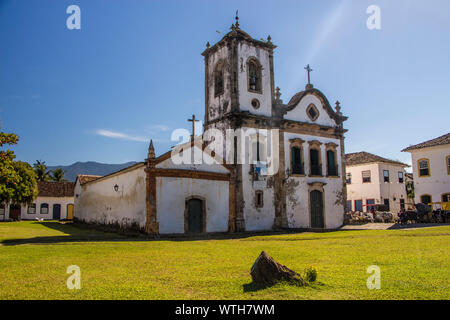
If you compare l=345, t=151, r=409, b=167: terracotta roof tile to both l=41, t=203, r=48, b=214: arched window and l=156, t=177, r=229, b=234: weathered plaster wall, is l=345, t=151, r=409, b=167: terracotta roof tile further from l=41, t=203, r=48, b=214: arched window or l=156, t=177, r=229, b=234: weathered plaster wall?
l=41, t=203, r=48, b=214: arched window

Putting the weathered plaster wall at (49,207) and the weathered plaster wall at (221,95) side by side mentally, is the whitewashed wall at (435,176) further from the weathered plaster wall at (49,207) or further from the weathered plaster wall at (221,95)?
the weathered plaster wall at (49,207)

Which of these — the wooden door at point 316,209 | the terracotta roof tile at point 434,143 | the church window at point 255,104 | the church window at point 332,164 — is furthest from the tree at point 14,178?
the terracotta roof tile at point 434,143

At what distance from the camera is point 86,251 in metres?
11.5

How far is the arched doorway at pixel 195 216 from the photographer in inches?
763

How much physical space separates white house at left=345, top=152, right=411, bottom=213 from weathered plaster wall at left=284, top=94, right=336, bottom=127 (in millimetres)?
13629

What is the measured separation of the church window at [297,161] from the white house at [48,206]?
3239 cm

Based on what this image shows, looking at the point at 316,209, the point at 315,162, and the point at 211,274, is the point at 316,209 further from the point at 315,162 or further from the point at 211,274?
the point at 211,274

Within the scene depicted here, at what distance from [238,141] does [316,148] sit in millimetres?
6552

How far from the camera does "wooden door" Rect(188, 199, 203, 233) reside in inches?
768

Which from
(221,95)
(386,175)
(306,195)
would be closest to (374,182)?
(386,175)

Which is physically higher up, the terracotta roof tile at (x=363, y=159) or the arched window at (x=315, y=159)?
the terracotta roof tile at (x=363, y=159)

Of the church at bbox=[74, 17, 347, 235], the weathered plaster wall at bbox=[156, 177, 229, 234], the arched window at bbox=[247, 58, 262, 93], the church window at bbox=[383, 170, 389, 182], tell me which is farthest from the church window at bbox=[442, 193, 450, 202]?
the weathered plaster wall at bbox=[156, 177, 229, 234]
